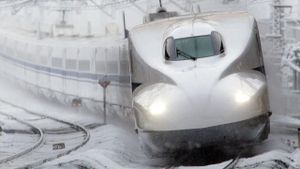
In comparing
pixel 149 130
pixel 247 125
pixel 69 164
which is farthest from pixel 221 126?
pixel 69 164

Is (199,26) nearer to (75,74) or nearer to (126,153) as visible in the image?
(126,153)

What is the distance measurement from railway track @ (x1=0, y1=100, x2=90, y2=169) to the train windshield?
10.0ft

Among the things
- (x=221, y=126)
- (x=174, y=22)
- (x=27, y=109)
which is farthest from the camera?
(x=27, y=109)

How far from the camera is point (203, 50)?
11445mm

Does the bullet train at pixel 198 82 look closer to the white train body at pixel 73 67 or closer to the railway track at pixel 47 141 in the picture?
the railway track at pixel 47 141

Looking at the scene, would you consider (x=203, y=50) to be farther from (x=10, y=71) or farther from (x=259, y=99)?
(x=10, y=71)

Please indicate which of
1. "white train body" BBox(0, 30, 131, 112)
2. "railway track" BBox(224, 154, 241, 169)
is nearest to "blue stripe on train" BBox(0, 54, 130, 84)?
"white train body" BBox(0, 30, 131, 112)

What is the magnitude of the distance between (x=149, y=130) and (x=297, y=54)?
46.9 feet

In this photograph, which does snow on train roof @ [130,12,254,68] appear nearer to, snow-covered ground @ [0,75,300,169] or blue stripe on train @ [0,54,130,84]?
snow-covered ground @ [0,75,300,169]

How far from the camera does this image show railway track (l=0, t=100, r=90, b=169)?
40.4ft

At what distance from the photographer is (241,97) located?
10266mm

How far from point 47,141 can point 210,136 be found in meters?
7.43

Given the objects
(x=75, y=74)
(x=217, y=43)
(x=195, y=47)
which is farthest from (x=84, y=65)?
(x=217, y=43)

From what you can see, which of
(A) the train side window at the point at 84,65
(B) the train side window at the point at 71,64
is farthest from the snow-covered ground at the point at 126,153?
(B) the train side window at the point at 71,64
